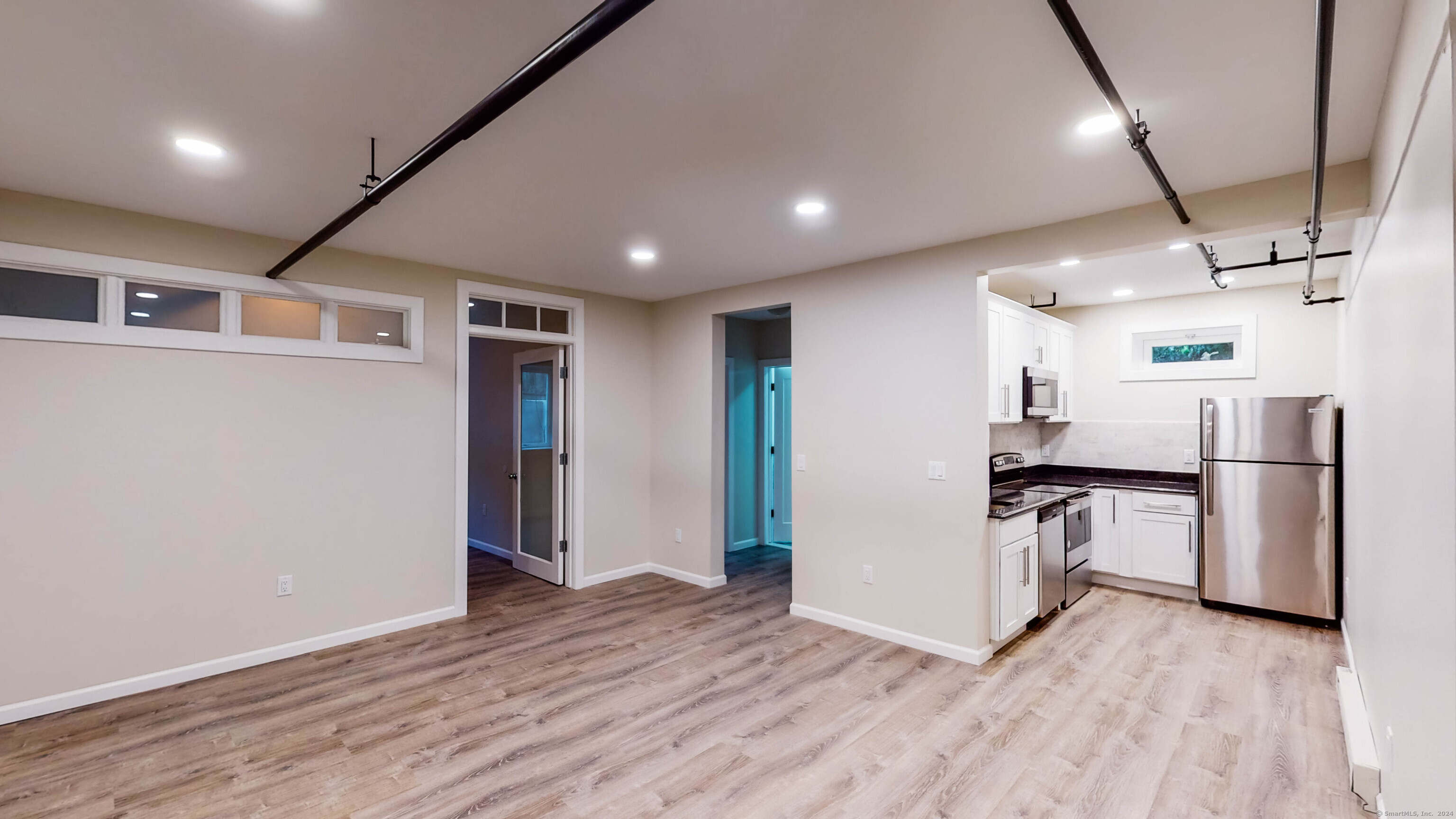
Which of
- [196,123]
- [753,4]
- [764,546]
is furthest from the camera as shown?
[764,546]

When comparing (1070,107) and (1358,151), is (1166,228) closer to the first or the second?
(1358,151)

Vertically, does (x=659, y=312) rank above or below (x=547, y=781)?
above

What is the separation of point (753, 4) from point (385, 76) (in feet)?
3.98

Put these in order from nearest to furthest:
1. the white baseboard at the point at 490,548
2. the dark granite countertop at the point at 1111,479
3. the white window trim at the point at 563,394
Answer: the white window trim at the point at 563,394 → the dark granite countertop at the point at 1111,479 → the white baseboard at the point at 490,548

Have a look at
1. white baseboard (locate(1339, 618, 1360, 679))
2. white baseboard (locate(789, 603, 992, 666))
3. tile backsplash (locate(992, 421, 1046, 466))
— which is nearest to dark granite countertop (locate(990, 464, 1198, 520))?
tile backsplash (locate(992, 421, 1046, 466))

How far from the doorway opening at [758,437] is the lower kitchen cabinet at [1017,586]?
2912 mm

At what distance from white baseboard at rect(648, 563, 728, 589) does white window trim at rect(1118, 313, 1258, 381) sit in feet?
14.0

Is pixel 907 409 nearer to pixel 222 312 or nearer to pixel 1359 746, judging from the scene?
pixel 1359 746

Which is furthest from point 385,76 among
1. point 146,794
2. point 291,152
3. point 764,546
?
point 764,546

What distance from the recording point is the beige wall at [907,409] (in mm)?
3463

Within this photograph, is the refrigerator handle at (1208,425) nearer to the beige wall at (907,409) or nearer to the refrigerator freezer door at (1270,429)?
the refrigerator freezer door at (1270,429)

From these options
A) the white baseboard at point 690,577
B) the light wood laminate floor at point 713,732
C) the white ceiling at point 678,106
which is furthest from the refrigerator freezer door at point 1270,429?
the white baseboard at point 690,577

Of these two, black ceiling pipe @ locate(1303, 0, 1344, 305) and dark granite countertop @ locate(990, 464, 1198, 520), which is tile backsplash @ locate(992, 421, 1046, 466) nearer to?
dark granite countertop @ locate(990, 464, 1198, 520)

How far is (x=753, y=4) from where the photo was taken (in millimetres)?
1662
